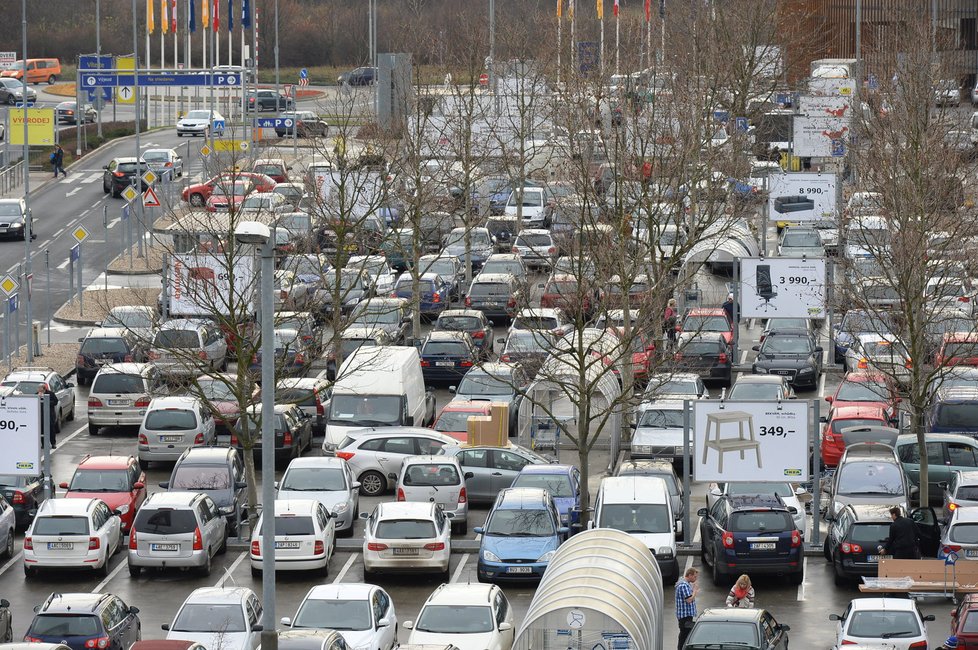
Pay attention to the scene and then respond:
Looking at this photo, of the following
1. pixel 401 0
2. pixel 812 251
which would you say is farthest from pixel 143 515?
pixel 401 0

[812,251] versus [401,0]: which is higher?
[401,0]

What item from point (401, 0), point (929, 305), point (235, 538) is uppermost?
point (401, 0)

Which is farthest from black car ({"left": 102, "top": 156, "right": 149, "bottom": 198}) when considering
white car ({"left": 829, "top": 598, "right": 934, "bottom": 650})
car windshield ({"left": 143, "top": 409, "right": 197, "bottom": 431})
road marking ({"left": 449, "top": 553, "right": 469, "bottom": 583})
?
white car ({"left": 829, "top": 598, "right": 934, "bottom": 650})

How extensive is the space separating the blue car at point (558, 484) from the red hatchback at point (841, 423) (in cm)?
630

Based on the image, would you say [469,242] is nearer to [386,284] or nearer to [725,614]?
[386,284]

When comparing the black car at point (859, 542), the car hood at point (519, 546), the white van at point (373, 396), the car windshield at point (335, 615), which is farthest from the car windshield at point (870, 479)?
the car windshield at point (335, 615)

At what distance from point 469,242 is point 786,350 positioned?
13.8 metres

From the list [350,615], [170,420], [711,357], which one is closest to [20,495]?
[170,420]

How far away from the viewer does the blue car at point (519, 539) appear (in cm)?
2953

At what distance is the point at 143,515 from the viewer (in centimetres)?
3031

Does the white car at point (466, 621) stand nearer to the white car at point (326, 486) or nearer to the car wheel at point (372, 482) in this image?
the white car at point (326, 486)

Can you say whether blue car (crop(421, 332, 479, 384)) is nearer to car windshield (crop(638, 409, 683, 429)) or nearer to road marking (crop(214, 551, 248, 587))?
car windshield (crop(638, 409, 683, 429))

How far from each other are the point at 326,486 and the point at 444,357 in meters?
11.4

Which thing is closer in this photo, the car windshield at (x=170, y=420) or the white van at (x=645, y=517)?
the white van at (x=645, y=517)
